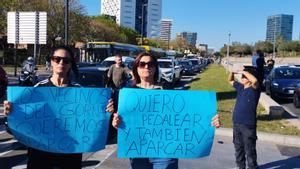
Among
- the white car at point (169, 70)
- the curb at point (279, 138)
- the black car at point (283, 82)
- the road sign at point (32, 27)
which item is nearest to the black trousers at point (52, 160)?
the curb at point (279, 138)

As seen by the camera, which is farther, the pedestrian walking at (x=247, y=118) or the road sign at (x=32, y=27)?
the road sign at (x=32, y=27)

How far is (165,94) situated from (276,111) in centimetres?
1041

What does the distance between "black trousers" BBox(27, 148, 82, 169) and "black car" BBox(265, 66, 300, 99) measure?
1865 centimetres

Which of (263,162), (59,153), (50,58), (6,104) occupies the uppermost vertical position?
(50,58)

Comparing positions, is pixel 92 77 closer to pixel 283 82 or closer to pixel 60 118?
pixel 60 118

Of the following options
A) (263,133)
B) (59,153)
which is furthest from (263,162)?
(59,153)

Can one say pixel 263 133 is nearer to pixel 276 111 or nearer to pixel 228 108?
pixel 276 111

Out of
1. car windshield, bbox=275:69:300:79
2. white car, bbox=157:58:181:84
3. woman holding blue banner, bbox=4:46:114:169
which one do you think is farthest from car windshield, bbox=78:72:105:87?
white car, bbox=157:58:181:84

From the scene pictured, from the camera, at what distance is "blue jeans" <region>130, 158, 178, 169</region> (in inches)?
164

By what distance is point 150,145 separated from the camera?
4.26 m

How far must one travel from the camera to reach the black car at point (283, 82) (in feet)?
70.7

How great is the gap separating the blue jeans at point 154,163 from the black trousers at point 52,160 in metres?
0.53

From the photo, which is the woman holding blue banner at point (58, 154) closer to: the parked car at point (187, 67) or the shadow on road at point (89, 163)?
the shadow on road at point (89, 163)

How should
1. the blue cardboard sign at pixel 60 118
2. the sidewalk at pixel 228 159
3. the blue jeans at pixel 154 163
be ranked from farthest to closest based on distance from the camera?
the sidewalk at pixel 228 159 → the blue jeans at pixel 154 163 → the blue cardboard sign at pixel 60 118
